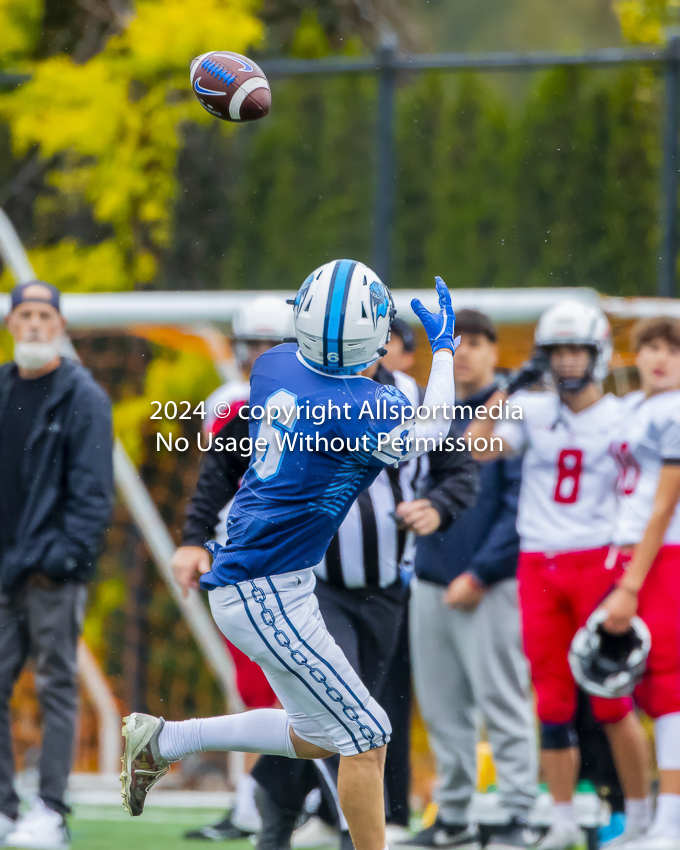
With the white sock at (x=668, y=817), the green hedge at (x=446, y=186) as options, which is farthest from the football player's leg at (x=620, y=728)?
the green hedge at (x=446, y=186)

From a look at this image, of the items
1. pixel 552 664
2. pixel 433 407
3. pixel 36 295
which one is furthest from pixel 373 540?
pixel 36 295

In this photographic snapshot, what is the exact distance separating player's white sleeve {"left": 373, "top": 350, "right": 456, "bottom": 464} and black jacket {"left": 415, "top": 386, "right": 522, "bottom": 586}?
154 centimetres

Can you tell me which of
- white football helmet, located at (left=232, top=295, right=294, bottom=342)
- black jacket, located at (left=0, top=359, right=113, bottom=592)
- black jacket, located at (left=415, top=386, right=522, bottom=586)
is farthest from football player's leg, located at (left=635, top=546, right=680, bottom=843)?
black jacket, located at (left=0, top=359, right=113, bottom=592)

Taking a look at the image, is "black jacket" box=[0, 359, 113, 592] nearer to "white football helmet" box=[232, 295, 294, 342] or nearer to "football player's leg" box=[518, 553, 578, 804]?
"white football helmet" box=[232, 295, 294, 342]

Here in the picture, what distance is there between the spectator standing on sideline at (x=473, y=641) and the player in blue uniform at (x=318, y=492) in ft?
5.03

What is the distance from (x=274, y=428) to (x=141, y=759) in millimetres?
1081

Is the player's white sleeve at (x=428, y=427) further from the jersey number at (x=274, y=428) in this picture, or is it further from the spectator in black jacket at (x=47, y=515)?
the spectator in black jacket at (x=47, y=515)

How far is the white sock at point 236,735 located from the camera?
3.63m

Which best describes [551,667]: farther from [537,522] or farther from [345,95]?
[345,95]

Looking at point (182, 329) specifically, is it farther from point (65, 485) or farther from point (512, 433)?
point (512, 433)

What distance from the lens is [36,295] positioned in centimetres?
510

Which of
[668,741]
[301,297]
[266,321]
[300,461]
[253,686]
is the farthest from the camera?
[253,686]

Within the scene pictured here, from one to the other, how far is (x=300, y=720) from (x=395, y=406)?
94 centimetres

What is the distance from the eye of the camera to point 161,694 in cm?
897
